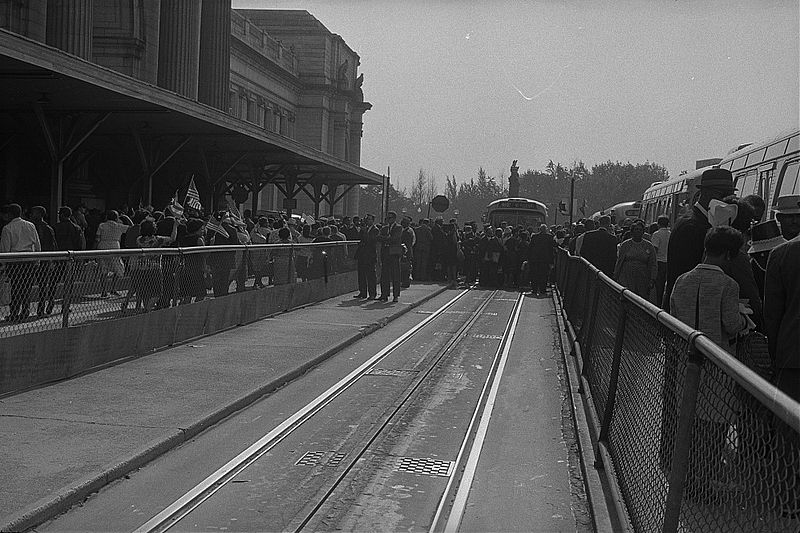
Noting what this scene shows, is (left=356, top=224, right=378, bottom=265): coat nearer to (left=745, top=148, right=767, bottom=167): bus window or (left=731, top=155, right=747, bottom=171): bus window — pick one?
(left=745, top=148, right=767, bottom=167): bus window

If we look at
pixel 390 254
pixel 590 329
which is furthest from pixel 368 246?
pixel 590 329

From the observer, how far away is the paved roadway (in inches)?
239

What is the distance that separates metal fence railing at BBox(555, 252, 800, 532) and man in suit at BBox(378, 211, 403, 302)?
13.4 meters

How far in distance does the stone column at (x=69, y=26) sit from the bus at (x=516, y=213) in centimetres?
1569

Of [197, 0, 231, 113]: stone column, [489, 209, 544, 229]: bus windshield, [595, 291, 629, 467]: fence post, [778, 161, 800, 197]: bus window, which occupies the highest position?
[197, 0, 231, 113]: stone column

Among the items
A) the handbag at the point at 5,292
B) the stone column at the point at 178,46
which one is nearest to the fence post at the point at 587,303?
the handbag at the point at 5,292

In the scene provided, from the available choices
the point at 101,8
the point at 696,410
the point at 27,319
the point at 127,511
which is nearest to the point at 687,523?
the point at 696,410

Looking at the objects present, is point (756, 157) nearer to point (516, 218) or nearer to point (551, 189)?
point (516, 218)

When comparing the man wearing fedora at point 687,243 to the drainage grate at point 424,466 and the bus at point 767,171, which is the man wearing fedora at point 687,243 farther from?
the bus at point 767,171

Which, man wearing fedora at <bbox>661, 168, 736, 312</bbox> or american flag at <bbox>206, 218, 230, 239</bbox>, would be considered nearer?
man wearing fedora at <bbox>661, 168, 736, 312</bbox>

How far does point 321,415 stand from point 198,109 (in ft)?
50.5

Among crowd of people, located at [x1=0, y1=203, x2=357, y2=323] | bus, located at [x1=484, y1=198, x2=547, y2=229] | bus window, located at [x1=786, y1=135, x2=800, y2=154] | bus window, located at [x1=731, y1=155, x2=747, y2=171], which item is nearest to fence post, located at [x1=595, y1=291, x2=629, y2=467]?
crowd of people, located at [x1=0, y1=203, x2=357, y2=323]

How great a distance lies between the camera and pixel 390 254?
21094mm

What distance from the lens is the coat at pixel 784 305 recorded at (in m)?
5.76
